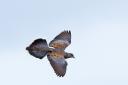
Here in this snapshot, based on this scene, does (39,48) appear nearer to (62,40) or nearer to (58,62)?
(58,62)

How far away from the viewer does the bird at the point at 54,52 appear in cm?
2820

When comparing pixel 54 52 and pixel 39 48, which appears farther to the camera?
pixel 54 52

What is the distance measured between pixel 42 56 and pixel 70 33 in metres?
5.75

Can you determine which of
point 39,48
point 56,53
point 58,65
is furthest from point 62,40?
point 39,48

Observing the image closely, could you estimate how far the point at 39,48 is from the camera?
92.8ft

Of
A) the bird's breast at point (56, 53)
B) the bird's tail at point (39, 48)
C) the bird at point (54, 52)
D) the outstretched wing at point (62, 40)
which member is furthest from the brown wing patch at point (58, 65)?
the outstretched wing at point (62, 40)

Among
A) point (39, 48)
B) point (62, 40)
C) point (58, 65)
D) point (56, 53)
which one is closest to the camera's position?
point (39, 48)

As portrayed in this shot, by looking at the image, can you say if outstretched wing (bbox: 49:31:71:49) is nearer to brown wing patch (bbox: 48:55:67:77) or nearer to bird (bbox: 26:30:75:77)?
bird (bbox: 26:30:75:77)

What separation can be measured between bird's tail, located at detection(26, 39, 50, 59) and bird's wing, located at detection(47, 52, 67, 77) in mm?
559

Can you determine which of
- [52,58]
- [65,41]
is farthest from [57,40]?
[52,58]

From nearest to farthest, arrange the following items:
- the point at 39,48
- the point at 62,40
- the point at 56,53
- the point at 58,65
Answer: the point at 39,48 → the point at 58,65 → the point at 56,53 → the point at 62,40

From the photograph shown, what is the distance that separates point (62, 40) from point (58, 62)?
299 cm

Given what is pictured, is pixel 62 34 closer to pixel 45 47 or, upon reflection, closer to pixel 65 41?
pixel 65 41

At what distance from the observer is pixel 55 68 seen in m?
29.3
